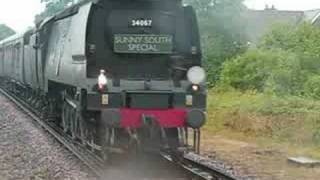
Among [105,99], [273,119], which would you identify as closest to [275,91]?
[273,119]

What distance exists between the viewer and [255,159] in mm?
12664

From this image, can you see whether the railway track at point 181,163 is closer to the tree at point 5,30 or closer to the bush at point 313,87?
the bush at point 313,87

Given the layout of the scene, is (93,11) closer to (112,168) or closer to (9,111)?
(112,168)

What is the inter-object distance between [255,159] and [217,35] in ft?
66.5

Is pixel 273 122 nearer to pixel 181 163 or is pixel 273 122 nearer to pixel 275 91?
pixel 275 91

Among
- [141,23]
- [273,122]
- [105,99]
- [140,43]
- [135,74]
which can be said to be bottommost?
[273,122]

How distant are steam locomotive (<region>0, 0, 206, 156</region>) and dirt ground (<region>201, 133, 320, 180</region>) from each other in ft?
4.06

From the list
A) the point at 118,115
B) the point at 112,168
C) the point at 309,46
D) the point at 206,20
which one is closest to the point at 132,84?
the point at 118,115

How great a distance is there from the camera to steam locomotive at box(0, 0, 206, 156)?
34.0 ft

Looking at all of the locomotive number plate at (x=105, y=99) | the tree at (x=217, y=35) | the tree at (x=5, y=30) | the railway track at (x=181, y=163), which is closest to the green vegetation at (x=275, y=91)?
the railway track at (x=181, y=163)

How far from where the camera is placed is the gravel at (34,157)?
1031 cm

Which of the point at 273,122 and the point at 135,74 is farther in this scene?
the point at 273,122

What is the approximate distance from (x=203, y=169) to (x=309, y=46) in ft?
47.8

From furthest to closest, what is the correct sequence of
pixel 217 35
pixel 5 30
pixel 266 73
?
pixel 5 30 → pixel 217 35 → pixel 266 73
